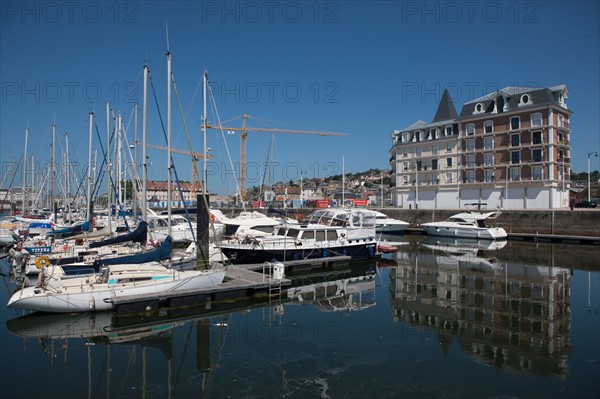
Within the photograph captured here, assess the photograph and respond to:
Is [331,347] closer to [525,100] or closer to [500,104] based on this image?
[525,100]

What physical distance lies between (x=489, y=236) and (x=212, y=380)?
43.2m

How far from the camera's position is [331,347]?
14.1 meters

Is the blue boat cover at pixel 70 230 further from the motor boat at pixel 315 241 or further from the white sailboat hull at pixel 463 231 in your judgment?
the white sailboat hull at pixel 463 231

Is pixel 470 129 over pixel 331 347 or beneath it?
over

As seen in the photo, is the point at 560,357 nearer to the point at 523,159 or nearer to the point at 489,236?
the point at 489,236

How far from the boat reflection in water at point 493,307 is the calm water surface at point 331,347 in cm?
8

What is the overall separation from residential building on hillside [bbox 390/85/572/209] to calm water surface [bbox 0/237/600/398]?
42.8m

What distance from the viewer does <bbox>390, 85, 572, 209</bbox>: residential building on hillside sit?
197 feet

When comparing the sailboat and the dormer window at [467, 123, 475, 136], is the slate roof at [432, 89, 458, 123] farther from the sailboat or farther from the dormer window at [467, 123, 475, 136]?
the sailboat

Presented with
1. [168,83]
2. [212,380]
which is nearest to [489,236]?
[168,83]

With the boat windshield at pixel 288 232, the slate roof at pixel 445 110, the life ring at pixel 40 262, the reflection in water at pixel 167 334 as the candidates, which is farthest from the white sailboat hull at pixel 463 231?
the life ring at pixel 40 262

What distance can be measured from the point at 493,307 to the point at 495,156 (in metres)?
53.1

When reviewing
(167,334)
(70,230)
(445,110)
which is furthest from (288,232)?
(445,110)

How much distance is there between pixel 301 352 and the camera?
13.7 m
